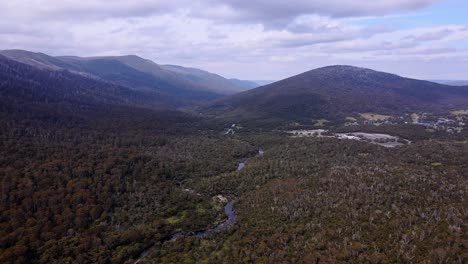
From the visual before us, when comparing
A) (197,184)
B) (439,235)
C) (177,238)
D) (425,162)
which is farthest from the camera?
(425,162)

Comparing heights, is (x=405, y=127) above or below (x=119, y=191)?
above

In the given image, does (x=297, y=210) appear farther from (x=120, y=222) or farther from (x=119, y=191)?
(x=119, y=191)

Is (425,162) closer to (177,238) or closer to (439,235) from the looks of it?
(439,235)

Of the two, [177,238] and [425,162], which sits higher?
[425,162]

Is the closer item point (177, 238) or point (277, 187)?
point (177, 238)

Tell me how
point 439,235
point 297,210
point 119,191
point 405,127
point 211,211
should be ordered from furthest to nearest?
point 405,127
point 119,191
point 211,211
point 297,210
point 439,235

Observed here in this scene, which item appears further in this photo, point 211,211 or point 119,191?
point 119,191

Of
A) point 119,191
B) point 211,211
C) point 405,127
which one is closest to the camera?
point 211,211

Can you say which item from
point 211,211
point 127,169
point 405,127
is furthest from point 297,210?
point 405,127

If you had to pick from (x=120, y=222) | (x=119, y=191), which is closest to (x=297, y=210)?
(x=120, y=222)
